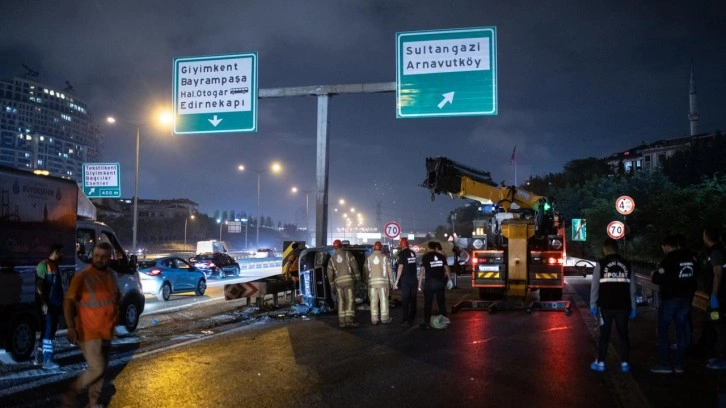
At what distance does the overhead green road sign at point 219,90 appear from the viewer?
1647 cm

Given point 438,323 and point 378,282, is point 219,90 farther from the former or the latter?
point 438,323

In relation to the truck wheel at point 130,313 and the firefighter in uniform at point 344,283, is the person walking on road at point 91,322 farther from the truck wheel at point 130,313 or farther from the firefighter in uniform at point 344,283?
the firefighter in uniform at point 344,283

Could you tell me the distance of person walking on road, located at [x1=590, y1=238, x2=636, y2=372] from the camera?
25.4 ft

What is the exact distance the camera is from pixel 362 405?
6578 millimetres

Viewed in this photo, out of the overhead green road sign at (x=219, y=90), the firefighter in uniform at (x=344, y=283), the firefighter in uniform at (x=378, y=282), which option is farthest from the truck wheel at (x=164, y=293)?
the firefighter in uniform at (x=378, y=282)

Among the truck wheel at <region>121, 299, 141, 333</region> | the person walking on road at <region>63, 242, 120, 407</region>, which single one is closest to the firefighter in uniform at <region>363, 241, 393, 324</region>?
the truck wheel at <region>121, 299, 141, 333</region>

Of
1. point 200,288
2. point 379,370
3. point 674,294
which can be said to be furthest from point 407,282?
point 200,288

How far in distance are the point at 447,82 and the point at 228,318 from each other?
24.7 ft

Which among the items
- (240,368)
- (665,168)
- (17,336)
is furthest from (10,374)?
(665,168)

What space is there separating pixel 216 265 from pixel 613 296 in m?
28.0

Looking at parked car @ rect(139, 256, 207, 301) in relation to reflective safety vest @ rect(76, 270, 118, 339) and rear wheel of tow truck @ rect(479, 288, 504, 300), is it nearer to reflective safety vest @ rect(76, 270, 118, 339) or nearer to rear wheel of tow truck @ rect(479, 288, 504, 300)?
rear wheel of tow truck @ rect(479, 288, 504, 300)

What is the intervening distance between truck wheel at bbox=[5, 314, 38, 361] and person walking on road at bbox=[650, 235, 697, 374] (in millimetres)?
8704

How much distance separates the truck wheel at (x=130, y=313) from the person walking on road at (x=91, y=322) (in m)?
6.74

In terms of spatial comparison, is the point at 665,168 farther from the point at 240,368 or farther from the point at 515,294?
the point at 240,368
